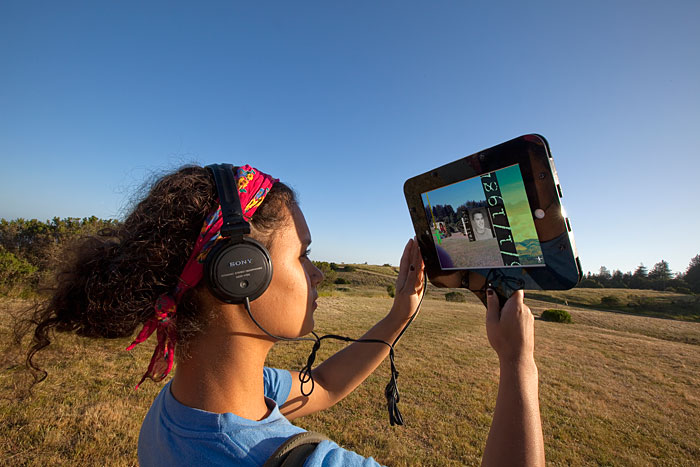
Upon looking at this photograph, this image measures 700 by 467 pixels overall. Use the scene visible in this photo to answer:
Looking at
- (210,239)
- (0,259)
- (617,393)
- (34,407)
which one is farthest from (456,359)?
(0,259)

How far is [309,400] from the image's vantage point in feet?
6.62

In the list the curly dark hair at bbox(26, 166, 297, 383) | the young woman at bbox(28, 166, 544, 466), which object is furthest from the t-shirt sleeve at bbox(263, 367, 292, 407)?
the curly dark hair at bbox(26, 166, 297, 383)

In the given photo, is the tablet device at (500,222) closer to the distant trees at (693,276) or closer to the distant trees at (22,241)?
the distant trees at (22,241)

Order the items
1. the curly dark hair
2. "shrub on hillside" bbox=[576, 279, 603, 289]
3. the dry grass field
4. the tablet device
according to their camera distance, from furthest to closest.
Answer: "shrub on hillside" bbox=[576, 279, 603, 289] < the dry grass field < the curly dark hair < the tablet device

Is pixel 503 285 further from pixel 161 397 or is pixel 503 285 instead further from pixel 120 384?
pixel 120 384

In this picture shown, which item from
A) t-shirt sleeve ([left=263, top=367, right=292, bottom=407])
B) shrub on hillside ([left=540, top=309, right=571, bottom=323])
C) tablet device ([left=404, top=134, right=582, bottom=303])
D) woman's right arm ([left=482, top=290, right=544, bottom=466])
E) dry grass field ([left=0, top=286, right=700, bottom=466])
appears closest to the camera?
woman's right arm ([left=482, top=290, right=544, bottom=466])

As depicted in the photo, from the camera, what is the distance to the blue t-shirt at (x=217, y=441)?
3.32 ft

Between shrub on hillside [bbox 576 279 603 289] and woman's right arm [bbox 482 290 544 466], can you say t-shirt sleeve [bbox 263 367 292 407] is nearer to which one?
woman's right arm [bbox 482 290 544 466]

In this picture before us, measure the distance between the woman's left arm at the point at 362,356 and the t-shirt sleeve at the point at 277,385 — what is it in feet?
0.21

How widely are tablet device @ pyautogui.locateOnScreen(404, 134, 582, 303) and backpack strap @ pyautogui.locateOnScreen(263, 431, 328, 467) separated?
934 millimetres

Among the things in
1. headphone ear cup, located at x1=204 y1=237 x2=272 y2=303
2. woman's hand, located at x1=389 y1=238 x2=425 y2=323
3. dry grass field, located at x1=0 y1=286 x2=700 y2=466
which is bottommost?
dry grass field, located at x1=0 y1=286 x2=700 y2=466

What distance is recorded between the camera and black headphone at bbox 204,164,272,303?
1249 millimetres

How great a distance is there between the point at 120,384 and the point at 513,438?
648cm

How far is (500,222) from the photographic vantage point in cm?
137
